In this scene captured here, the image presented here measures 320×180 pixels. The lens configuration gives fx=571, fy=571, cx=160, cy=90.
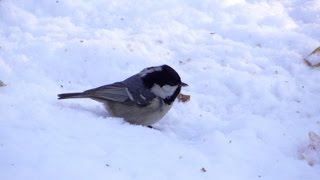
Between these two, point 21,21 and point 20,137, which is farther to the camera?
point 21,21

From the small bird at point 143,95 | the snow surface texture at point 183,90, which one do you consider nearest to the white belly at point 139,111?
the small bird at point 143,95

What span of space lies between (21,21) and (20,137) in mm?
2956

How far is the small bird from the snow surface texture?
6.5 inches

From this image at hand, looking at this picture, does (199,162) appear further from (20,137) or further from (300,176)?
(20,137)

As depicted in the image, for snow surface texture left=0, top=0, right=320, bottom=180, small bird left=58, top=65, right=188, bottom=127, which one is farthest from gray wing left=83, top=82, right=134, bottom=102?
snow surface texture left=0, top=0, right=320, bottom=180

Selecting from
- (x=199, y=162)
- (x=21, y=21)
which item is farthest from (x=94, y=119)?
(x=21, y=21)

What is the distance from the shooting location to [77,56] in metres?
6.32

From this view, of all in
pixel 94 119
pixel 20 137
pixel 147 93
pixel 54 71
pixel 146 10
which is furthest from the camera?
pixel 146 10

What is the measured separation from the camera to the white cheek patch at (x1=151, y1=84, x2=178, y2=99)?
5352 mm

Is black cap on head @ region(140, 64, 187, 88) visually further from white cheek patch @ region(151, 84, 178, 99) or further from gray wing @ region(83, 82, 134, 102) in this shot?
gray wing @ region(83, 82, 134, 102)

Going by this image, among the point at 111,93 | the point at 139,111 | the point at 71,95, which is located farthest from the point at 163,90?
the point at 71,95

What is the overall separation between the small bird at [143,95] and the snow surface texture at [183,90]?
0.17 meters

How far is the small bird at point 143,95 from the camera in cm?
529

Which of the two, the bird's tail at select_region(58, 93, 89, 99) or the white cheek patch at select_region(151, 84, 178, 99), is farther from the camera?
the white cheek patch at select_region(151, 84, 178, 99)
